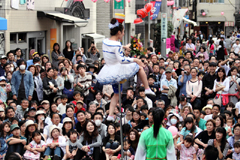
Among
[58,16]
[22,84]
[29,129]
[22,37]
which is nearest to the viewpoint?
[29,129]

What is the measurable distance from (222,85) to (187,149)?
10.5ft

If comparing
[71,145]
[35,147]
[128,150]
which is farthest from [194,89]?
[35,147]

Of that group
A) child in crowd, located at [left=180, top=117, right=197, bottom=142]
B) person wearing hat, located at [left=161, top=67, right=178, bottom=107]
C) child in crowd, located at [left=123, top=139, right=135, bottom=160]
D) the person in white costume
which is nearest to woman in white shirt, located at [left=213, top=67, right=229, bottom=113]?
person wearing hat, located at [left=161, top=67, right=178, bottom=107]

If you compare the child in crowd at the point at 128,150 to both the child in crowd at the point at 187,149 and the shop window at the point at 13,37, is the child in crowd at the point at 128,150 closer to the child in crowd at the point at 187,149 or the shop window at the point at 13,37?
the child in crowd at the point at 187,149

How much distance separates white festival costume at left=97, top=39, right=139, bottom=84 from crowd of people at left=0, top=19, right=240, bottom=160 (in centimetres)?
9

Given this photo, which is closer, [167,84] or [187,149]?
[187,149]

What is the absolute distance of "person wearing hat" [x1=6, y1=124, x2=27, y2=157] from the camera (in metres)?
7.96

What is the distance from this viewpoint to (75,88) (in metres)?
10.7

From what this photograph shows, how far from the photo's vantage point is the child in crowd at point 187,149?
7.51 m

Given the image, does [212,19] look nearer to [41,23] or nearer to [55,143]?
[41,23]

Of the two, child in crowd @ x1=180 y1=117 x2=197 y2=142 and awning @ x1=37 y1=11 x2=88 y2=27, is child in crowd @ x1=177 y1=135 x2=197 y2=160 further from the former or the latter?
awning @ x1=37 y1=11 x2=88 y2=27

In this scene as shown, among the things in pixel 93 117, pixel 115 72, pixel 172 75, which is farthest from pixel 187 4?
pixel 115 72

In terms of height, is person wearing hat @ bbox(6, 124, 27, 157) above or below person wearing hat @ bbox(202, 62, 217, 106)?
below

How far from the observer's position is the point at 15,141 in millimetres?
7965
